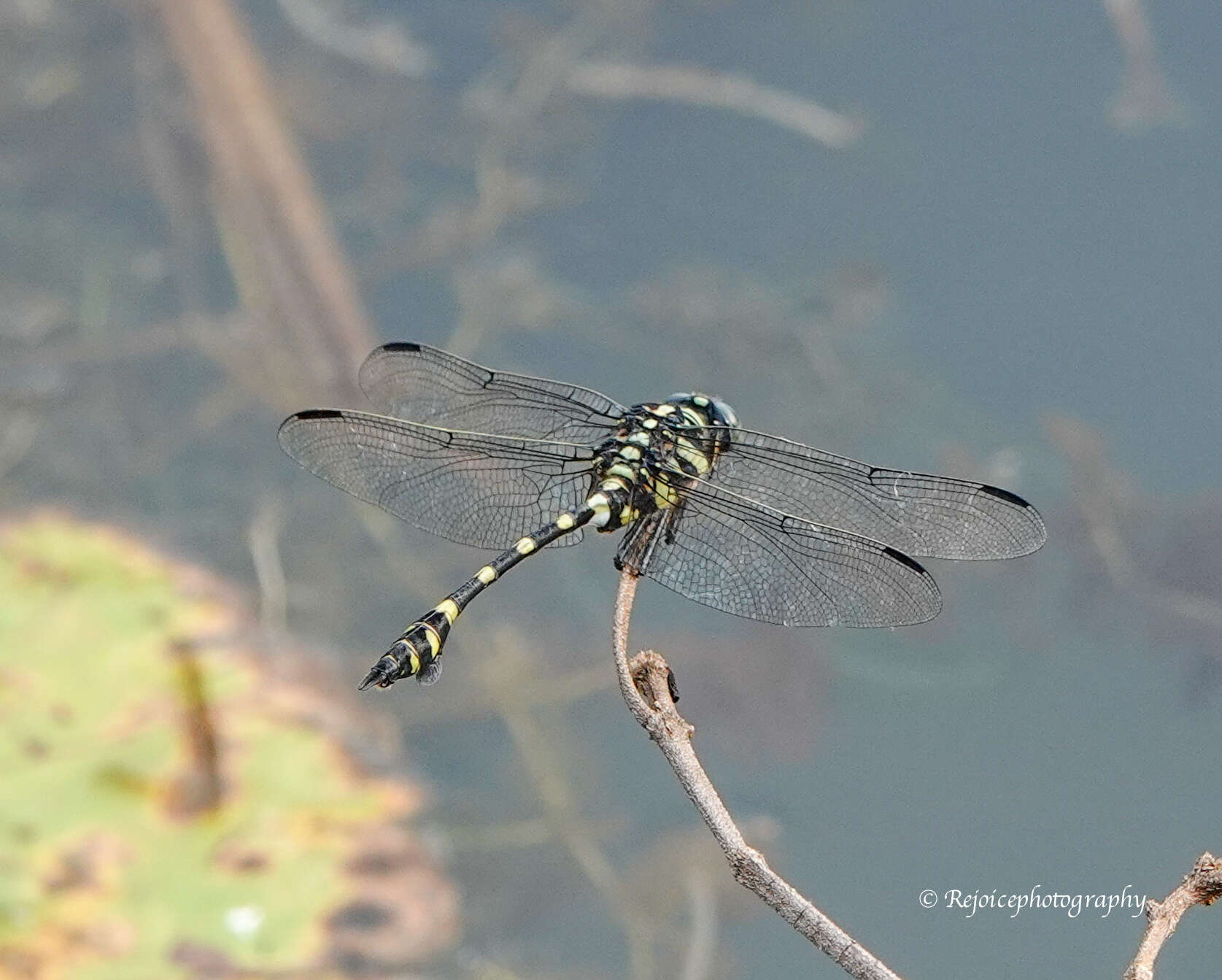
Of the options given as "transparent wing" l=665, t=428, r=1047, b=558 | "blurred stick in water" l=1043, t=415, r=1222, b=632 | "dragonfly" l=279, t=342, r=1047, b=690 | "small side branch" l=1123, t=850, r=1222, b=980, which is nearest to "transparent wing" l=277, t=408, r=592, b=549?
"dragonfly" l=279, t=342, r=1047, b=690

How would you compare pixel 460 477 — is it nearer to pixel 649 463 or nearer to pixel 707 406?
pixel 649 463

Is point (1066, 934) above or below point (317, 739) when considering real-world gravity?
below

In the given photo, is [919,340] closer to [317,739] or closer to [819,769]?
[819,769]

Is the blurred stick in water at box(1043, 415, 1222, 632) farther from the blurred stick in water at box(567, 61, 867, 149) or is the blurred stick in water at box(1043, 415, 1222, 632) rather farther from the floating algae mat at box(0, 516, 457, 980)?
the floating algae mat at box(0, 516, 457, 980)

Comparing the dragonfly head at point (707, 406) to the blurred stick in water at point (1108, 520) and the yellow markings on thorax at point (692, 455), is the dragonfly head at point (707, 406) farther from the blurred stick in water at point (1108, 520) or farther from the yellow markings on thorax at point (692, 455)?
the blurred stick in water at point (1108, 520)

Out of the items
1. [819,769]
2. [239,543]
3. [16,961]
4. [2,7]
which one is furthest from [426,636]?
[2,7]
